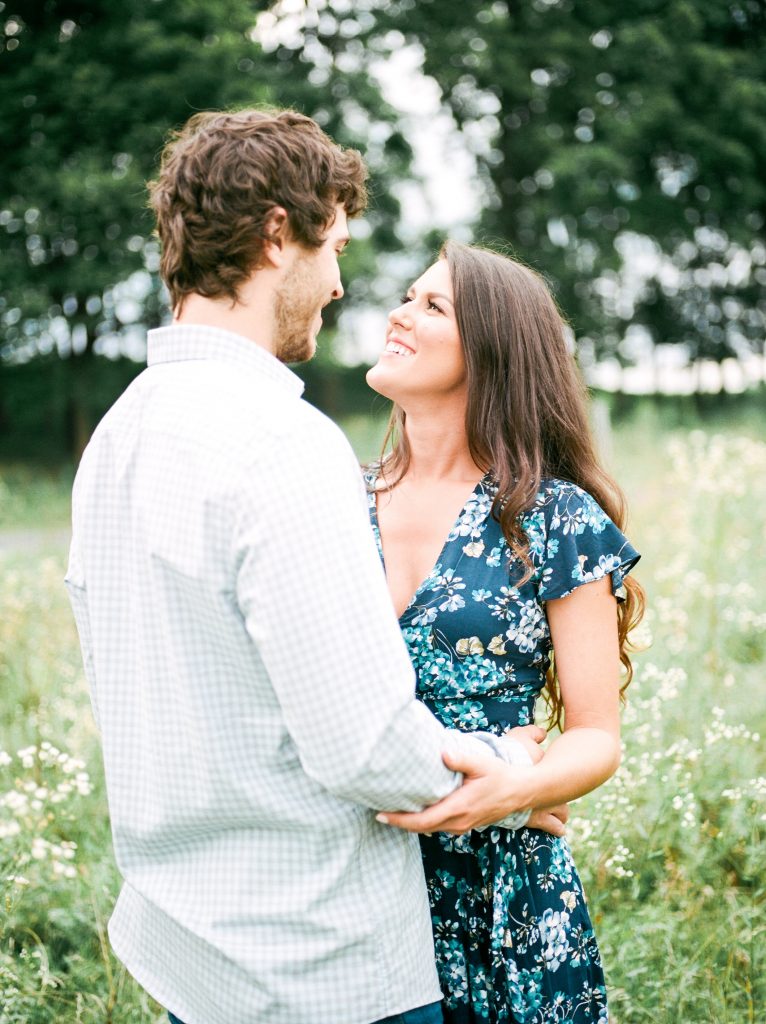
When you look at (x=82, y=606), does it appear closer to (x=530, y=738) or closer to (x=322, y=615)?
(x=322, y=615)

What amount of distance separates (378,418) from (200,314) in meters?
18.4

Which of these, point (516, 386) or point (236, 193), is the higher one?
point (236, 193)

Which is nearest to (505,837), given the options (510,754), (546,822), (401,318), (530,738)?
(546,822)

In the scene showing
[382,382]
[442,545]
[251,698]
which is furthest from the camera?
[382,382]

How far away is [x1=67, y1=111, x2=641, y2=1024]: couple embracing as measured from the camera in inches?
53.7

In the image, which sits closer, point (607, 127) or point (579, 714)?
point (579, 714)

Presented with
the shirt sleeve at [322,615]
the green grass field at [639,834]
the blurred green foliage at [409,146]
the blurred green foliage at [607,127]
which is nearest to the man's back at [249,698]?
the shirt sleeve at [322,615]

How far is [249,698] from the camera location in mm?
1444

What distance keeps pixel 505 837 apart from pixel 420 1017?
1.46ft

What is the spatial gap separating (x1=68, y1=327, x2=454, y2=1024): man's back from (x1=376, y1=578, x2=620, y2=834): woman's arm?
0.66ft

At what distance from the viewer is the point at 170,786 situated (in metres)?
1.49

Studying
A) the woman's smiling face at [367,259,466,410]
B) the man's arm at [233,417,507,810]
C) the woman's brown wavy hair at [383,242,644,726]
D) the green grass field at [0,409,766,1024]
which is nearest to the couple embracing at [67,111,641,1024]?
the man's arm at [233,417,507,810]

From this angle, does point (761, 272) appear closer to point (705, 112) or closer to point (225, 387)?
point (705, 112)

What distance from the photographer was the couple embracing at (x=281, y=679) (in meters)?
1.37
